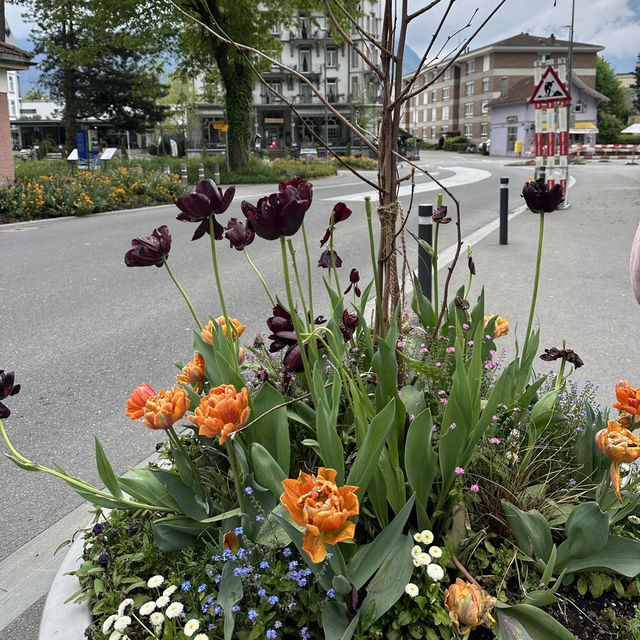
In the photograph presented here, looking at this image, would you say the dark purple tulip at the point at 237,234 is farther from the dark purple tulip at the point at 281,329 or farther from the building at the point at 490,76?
the building at the point at 490,76

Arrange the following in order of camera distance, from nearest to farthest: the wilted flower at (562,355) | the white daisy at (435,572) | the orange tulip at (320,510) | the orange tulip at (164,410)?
the orange tulip at (320,510) → the white daisy at (435,572) → the orange tulip at (164,410) → the wilted flower at (562,355)

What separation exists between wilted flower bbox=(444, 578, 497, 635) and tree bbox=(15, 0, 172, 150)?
2692 centimetres

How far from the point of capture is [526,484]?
84.6 inches

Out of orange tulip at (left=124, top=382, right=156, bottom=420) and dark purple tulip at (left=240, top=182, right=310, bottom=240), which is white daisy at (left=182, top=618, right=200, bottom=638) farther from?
dark purple tulip at (left=240, top=182, right=310, bottom=240)

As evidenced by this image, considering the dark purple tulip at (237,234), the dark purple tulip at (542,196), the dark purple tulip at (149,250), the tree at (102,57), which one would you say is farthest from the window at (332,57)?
the dark purple tulip at (149,250)

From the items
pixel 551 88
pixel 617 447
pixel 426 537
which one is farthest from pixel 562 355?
pixel 551 88

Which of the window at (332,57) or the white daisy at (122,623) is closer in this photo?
the white daisy at (122,623)

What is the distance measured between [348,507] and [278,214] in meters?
0.79

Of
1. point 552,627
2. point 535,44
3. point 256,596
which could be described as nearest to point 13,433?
point 256,596

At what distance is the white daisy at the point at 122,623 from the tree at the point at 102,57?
1050 inches

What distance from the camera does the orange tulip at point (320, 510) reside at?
4.47ft

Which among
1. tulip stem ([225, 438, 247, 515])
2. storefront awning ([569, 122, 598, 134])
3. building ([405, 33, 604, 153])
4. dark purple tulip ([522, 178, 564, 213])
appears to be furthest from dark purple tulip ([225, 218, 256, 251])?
storefront awning ([569, 122, 598, 134])

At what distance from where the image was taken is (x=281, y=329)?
227cm

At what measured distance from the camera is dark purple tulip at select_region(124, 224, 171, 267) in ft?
6.72
